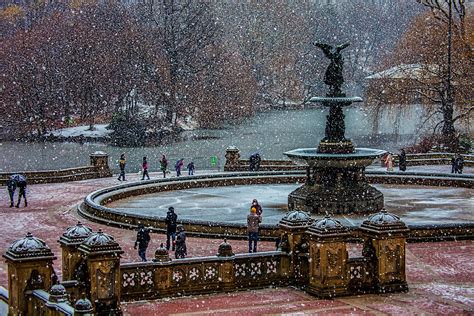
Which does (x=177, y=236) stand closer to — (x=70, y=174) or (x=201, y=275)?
(x=201, y=275)

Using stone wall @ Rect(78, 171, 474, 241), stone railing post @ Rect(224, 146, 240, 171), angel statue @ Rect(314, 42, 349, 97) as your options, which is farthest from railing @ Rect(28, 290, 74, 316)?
stone railing post @ Rect(224, 146, 240, 171)

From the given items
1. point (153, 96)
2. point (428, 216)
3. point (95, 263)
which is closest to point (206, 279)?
point (95, 263)

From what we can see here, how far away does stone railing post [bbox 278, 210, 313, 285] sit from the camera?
18469 mm

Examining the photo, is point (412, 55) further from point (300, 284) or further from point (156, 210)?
point (300, 284)

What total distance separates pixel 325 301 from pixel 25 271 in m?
5.77

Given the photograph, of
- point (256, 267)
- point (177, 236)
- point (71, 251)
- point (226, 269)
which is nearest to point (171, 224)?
point (177, 236)

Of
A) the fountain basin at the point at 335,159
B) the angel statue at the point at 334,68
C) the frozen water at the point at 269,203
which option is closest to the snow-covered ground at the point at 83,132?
the frozen water at the point at 269,203

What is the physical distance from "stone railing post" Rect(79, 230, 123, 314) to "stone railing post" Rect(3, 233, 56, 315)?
1187 mm

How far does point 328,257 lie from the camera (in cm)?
1748

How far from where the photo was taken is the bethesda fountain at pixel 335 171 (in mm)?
28000

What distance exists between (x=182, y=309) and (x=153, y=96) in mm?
70211

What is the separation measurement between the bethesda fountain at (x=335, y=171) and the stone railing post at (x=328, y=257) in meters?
10.2

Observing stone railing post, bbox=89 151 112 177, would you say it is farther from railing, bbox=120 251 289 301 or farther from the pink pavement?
railing, bbox=120 251 289 301

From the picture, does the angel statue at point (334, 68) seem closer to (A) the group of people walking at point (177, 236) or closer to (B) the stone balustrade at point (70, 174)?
(A) the group of people walking at point (177, 236)
